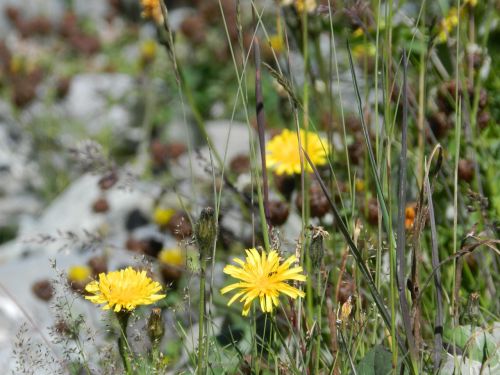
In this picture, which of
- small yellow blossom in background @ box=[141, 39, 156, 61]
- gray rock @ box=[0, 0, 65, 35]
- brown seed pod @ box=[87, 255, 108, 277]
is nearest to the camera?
brown seed pod @ box=[87, 255, 108, 277]

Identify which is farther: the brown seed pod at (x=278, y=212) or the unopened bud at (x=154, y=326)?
the brown seed pod at (x=278, y=212)

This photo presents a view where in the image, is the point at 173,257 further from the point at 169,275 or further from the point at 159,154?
the point at 159,154

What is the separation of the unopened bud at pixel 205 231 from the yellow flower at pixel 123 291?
6.0 inches

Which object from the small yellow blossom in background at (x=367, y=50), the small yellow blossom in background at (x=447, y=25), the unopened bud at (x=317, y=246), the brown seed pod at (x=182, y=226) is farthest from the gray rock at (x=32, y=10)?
the unopened bud at (x=317, y=246)

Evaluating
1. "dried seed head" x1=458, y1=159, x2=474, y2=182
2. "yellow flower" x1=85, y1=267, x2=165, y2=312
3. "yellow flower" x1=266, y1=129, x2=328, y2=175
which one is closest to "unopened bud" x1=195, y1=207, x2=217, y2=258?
"yellow flower" x1=85, y1=267, x2=165, y2=312

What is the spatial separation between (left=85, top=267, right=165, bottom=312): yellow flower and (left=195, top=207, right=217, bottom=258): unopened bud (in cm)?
15

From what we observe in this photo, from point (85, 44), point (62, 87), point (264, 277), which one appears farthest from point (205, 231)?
point (85, 44)

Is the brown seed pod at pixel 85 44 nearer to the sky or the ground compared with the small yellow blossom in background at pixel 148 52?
nearer to the ground

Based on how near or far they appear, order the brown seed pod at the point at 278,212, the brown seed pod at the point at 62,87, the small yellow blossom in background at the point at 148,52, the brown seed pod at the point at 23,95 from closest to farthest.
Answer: the brown seed pod at the point at 278,212, the brown seed pod at the point at 23,95, the brown seed pod at the point at 62,87, the small yellow blossom in background at the point at 148,52

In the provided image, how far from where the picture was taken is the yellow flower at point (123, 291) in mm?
1231

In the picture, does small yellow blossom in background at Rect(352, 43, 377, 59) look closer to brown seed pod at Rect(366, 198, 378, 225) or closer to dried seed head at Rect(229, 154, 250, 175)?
brown seed pod at Rect(366, 198, 378, 225)

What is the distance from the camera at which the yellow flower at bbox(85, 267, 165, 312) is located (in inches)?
48.5

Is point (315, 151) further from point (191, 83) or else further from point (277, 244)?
point (191, 83)

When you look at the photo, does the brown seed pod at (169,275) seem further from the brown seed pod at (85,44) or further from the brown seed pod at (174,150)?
the brown seed pod at (85,44)
